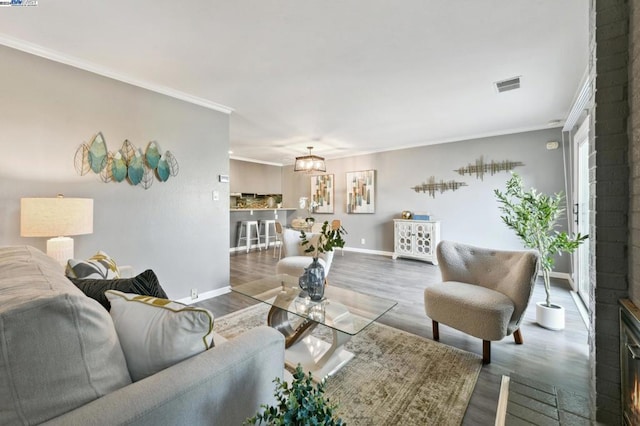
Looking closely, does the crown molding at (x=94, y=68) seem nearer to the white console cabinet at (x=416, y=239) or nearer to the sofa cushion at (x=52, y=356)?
the sofa cushion at (x=52, y=356)

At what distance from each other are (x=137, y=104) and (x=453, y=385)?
12.2 feet

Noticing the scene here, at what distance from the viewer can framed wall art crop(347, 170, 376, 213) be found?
20.7 feet

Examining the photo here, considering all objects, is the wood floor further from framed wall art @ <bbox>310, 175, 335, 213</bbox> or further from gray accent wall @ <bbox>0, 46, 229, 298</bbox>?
framed wall art @ <bbox>310, 175, 335, 213</bbox>

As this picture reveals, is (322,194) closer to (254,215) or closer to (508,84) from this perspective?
(254,215)

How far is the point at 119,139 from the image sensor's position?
2602mm

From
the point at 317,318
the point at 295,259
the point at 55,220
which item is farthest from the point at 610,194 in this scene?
the point at 55,220

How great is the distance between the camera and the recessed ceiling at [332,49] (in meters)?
1.75

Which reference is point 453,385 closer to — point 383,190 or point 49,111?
point 49,111

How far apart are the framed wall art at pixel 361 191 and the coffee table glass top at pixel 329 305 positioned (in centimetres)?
418

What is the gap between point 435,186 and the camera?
5379mm

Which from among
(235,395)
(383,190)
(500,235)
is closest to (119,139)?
(235,395)

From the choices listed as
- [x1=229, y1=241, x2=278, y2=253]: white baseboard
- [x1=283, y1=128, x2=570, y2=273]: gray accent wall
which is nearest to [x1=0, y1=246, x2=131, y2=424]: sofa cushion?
[x1=283, y1=128, x2=570, y2=273]: gray accent wall

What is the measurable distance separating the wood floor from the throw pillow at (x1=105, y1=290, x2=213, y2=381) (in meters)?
1.56

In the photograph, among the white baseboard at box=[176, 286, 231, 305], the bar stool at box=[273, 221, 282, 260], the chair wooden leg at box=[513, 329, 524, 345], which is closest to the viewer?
the chair wooden leg at box=[513, 329, 524, 345]
